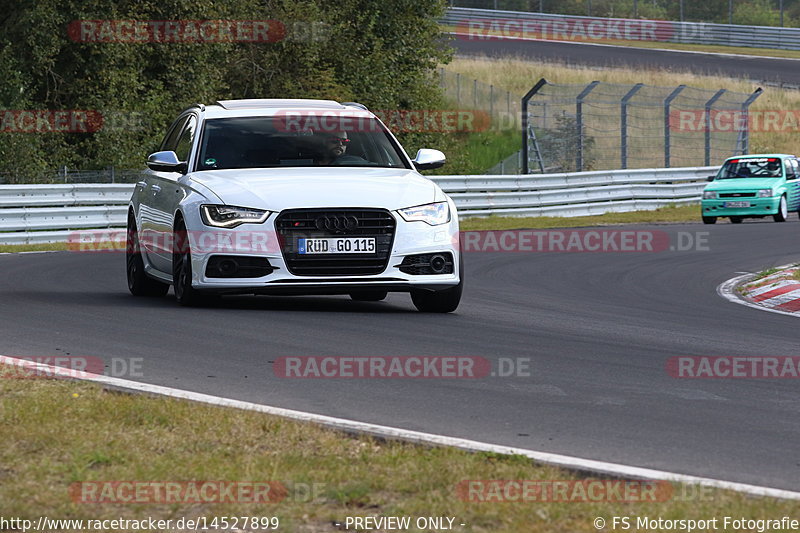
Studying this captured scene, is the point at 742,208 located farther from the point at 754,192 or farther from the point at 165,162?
the point at 165,162

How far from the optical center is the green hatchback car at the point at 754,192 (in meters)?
28.9

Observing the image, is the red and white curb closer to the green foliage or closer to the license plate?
the license plate

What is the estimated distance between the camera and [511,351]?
9117 mm

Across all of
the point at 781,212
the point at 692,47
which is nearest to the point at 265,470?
the point at 781,212

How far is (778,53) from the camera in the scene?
62062mm

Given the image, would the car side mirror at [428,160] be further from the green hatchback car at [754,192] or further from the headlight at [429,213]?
the green hatchback car at [754,192]

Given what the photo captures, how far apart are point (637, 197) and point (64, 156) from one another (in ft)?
42.1

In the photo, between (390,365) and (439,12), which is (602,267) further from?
(439,12)

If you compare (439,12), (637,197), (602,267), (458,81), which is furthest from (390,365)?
(458,81)

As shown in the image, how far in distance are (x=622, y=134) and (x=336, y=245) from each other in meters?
23.9

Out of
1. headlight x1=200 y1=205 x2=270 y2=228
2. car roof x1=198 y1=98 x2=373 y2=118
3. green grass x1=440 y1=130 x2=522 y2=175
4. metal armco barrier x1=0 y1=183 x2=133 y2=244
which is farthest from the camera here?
green grass x1=440 y1=130 x2=522 y2=175

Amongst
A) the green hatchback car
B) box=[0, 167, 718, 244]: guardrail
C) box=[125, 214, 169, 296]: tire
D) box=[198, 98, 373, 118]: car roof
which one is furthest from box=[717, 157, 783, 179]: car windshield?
box=[125, 214, 169, 296]: tire

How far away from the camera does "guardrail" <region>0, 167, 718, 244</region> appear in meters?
23.3

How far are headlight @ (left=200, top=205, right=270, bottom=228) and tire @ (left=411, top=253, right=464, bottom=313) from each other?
1.45 m
